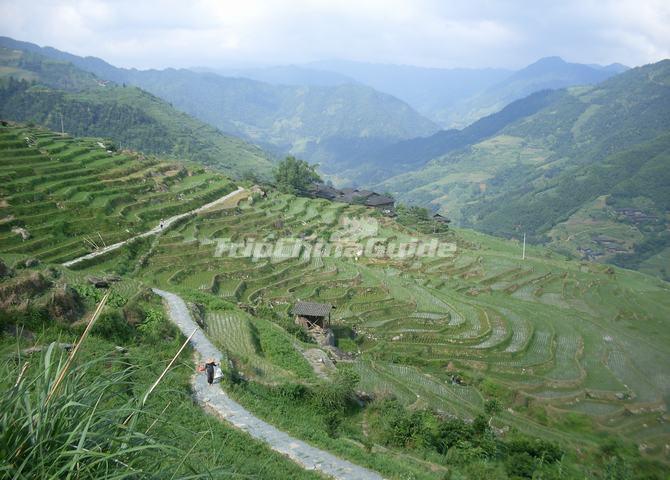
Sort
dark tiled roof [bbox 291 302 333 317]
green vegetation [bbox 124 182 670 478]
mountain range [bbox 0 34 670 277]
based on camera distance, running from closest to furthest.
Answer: green vegetation [bbox 124 182 670 478]
dark tiled roof [bbox 291 302 333 317]
mountain range [bbox 0 34 670 277]

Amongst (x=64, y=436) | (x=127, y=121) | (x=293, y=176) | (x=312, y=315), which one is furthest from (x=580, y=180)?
(x=64, y=436)

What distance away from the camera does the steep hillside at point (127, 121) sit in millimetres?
87938

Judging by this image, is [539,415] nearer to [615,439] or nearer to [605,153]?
[615,439]

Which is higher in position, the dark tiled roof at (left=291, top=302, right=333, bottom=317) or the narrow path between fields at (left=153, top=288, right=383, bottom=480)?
the narrow path between fields at (left=153, top=288, right=383, bottom=480)

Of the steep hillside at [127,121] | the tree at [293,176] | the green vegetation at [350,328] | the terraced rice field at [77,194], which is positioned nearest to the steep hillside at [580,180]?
the green vegetation at [350,328]

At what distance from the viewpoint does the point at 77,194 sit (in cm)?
2833

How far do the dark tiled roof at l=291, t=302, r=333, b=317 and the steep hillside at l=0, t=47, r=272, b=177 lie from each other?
6341 cm

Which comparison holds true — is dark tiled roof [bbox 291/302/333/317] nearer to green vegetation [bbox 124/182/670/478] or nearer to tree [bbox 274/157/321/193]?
green vegetation [bbox 124/182/670/478]

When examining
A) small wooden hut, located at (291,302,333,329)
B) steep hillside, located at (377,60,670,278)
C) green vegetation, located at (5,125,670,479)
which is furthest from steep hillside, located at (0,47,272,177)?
small wooden hut, located at (291,302,333,329)

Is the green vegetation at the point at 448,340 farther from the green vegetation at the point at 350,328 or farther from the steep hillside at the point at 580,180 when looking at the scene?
the steep hillside at the point at 580,180

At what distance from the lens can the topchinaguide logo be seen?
29620 mm

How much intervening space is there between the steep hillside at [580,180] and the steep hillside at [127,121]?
58667 millimetres

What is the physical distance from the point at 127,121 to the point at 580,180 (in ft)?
Answer: 334

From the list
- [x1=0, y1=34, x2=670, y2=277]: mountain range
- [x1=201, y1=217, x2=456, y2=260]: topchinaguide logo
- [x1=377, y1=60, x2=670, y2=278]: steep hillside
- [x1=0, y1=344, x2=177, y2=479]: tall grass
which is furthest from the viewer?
[x1=377, y1=60, x2=670, y2=278]: steep hillside
